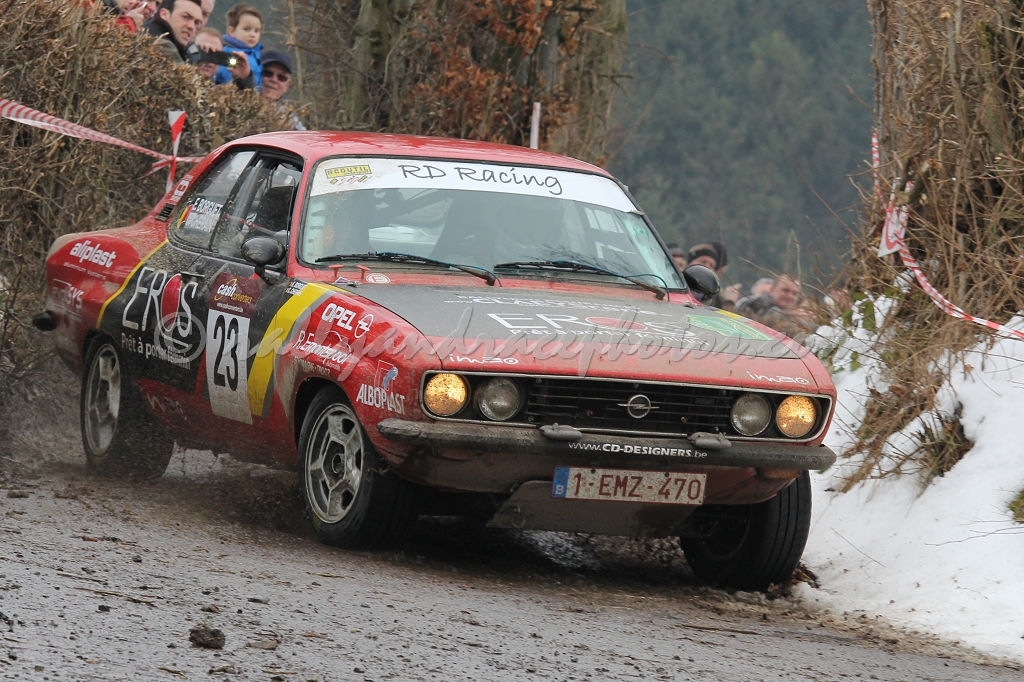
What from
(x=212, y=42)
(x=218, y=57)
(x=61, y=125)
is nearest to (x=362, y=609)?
(x=61, y=125)

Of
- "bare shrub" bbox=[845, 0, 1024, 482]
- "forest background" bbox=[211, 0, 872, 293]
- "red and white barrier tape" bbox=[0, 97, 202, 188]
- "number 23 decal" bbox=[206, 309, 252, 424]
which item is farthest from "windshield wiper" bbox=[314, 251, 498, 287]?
"forest background" bbox=[211, 0, 872, 293]

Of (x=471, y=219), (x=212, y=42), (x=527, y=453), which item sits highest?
(x=212, y=42)

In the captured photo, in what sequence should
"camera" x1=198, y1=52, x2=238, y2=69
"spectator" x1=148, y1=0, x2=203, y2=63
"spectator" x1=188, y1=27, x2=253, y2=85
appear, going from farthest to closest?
"camera" x1=198, y1=52, x2=238, y2=69
"spectator" x1=188, y1=27, x2=253, y2=85
"spectator" x1=148, y1=0, x2=203, y2=63

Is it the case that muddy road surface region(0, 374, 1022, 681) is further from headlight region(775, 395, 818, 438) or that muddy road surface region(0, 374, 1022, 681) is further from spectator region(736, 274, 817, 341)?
spectator region(736, 274, 817, 341)

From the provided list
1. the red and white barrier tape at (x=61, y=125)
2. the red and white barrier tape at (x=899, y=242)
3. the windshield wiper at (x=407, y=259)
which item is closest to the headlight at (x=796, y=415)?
the windshield wiper at (x=407, y=259)

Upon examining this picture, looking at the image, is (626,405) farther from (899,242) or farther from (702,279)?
(899,242)

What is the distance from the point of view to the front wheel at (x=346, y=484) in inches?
246

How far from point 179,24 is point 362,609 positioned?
8.33 meters

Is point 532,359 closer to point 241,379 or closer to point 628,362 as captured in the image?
point 628,362

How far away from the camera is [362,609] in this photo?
5262 mm

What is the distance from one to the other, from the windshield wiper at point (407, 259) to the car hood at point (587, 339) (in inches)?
7.2

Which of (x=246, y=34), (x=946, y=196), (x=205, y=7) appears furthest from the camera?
(x=246, y=34)

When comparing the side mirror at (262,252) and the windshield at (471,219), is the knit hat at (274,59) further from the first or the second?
the side mirror at (262,252)

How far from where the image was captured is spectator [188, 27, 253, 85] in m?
13.5
